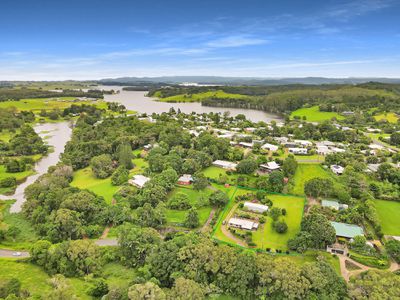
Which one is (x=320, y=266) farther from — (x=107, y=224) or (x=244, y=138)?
(x=244, y=138)

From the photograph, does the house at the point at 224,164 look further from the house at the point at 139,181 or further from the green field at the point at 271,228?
the house at the point at 139,181

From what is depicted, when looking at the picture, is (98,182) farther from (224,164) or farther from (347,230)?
(347,230)

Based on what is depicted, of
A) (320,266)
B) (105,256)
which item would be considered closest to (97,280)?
(105,256)

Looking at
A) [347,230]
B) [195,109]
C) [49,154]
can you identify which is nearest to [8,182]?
[49,154]

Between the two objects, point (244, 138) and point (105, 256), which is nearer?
point (105, 256)

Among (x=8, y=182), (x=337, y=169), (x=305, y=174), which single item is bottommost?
(x=8, y=182)

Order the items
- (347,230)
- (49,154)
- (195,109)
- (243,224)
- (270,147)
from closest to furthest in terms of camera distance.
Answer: (347,230), (243,224), (270,147), (49,154), (195,109)

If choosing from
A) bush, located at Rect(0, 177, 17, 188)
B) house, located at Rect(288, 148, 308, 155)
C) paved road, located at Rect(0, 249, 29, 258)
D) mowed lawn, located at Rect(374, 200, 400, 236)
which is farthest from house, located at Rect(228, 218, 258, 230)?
bush, located at Rect(0, 177, 17, 188)
